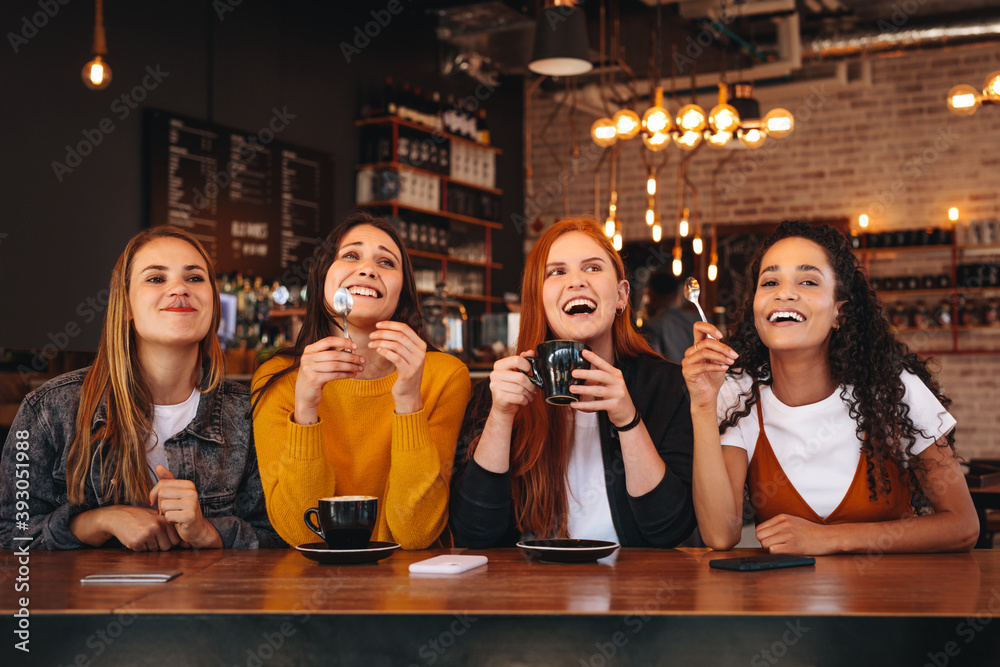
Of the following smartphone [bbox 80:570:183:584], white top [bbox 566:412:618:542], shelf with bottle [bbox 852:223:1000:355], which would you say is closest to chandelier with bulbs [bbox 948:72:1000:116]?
shelf with bottle [bbox 852:223:1000:355]

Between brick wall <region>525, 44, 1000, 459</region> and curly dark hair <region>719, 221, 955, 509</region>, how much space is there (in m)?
5.17

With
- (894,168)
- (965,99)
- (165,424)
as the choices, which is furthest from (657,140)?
(894,168)

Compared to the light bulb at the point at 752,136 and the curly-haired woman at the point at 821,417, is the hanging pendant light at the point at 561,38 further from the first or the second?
the curly-haired woman at the point at 821,417

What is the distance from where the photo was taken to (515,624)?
1.08 m

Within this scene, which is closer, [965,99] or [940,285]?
[965,99]

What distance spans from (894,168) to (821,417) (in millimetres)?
6324

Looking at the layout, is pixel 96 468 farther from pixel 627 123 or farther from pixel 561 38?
pixel 627 123

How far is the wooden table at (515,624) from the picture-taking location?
1.07 meters

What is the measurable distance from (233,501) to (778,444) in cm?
114

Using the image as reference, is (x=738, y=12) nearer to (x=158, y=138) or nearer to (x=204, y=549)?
(x=158, y=138)

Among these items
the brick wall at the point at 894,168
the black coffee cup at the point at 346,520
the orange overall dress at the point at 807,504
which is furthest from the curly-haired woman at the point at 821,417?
the brick wall at the point at 894,168

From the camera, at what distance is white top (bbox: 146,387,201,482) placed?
6.23 ft

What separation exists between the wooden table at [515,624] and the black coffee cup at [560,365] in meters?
0.36

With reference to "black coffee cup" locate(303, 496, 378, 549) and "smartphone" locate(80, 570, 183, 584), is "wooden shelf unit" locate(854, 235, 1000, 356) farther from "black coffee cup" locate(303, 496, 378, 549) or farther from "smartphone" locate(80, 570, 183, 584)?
"smartphone" locate(80, 570, 183, 584)
